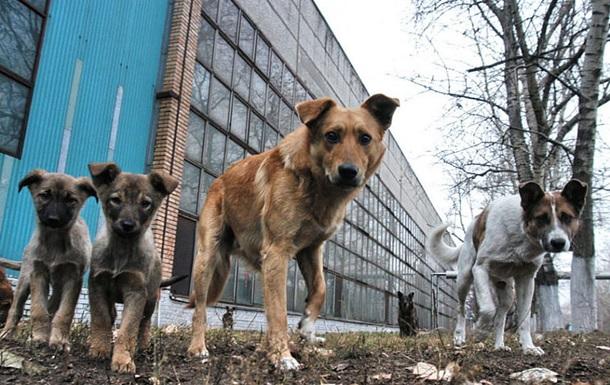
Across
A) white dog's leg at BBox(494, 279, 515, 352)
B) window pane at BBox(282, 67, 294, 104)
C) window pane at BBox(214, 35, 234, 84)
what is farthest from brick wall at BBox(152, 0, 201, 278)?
white dog's leg at BBox(494, 279, 515, 352)

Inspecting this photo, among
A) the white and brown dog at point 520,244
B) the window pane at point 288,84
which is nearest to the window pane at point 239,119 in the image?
the window pane at point 288,84

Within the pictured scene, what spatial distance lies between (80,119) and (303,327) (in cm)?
1021

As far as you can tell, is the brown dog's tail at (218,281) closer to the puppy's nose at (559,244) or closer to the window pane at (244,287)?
the puppy's nose at (559,244)

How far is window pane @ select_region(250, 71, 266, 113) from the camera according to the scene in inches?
817

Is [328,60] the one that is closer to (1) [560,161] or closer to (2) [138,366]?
(1) [560,161]

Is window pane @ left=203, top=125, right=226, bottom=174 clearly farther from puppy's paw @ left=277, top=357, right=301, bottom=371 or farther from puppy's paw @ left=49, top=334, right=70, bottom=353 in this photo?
puppy's paw @ left=277, top=357, right=301, bottom=371

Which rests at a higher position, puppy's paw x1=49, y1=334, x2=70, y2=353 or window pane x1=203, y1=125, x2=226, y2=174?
window pane x1=203, y1=125, x2=226, y2=174

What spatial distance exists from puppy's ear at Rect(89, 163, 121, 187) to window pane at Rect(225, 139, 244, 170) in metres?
14.1

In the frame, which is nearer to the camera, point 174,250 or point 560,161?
point 174,250

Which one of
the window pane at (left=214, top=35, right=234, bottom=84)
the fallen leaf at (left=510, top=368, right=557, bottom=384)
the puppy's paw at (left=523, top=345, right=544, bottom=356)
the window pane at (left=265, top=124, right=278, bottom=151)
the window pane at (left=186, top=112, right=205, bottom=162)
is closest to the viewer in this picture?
the fallen leaf at (left=510, top=368, right=557, bottom=384)

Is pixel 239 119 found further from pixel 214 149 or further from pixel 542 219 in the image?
pixel 542 219

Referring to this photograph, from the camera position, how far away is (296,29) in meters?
26.7

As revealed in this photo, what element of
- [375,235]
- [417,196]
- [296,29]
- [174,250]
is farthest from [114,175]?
[417,196]

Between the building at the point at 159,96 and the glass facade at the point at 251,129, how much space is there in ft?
0.22
